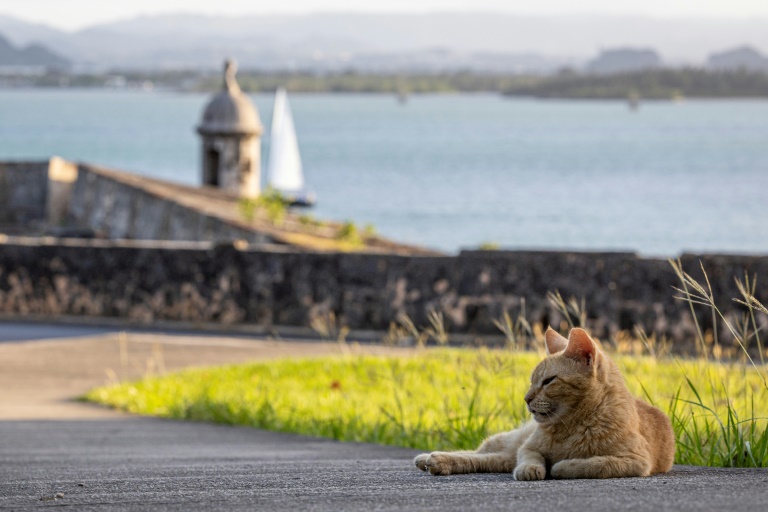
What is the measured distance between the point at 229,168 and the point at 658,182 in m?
86.9

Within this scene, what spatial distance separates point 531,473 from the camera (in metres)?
4.32

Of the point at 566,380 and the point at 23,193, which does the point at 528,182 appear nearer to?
the point at 23,193

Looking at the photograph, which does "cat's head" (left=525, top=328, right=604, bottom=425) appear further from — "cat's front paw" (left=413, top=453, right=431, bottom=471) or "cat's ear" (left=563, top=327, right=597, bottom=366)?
"cat's front paw" (left=413, top=453, right=431, bottom=471)

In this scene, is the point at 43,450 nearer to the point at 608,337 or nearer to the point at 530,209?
the point at 608,337

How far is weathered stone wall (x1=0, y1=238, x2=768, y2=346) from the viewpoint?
1798 cm

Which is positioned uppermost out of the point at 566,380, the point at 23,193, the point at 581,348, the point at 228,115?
the point at 228,115

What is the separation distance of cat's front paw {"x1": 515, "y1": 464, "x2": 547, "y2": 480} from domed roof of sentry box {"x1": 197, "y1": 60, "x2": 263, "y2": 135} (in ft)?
128

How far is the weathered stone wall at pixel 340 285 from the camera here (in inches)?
708

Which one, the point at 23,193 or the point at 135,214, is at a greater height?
the point at 23,193

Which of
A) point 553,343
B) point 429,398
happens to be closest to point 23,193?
point 429,398

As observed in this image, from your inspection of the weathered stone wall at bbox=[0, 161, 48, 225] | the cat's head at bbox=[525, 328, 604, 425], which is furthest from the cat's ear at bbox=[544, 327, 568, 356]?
the weathered stone wall at bbox=[0, 161, 48, 225]

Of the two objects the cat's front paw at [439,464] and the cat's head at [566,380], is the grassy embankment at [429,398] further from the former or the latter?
the cat's front paw at [439,464]

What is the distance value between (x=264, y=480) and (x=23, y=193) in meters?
41.0

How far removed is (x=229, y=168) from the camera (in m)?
43.6
